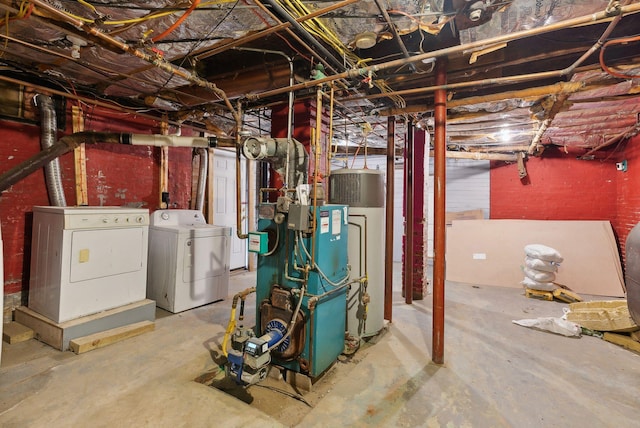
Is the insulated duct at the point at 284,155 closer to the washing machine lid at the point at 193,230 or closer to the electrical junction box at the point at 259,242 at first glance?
the electrical junction box at the point at 259,242

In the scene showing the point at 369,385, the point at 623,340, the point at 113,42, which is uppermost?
the point at 113,42

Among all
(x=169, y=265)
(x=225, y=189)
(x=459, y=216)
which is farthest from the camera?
(x=459, y=216)

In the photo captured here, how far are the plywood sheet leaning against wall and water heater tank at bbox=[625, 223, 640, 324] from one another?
2910mm

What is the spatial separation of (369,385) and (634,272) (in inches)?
76.7

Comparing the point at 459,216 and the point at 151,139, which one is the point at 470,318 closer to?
the point at 459,216

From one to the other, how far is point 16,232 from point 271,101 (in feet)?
9.50

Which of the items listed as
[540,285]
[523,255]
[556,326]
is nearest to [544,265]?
[540,285]

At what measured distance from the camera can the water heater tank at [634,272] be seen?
1.94 meters

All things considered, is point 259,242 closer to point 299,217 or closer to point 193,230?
point 299,217

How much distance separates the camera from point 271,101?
3312 millimetres

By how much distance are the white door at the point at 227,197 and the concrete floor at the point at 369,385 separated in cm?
219

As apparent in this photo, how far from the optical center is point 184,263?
3307 millimetres

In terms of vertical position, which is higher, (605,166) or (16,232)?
(605,166)

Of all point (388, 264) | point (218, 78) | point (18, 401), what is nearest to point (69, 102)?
point (218, 78)
